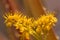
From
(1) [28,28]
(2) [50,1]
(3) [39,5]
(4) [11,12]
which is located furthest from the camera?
(2) [50,1]

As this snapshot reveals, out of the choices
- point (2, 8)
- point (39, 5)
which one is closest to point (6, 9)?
point (2, 8)

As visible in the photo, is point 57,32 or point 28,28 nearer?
point 28,28

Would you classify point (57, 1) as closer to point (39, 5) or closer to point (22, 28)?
point (39, 5)

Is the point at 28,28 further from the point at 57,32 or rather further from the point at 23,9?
the point at 57,32

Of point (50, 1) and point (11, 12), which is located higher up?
point (50, 1)

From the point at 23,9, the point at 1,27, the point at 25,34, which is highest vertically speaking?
the point at 23,9

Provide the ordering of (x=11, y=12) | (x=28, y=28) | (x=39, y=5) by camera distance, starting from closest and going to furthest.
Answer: (x=28, y=28) → (x=11, y=12) → (x=39, y=5)

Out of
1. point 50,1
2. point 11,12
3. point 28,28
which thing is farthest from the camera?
point 50,1

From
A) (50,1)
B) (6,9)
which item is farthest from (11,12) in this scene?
(50,1)

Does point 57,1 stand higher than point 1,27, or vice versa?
point 57,1
